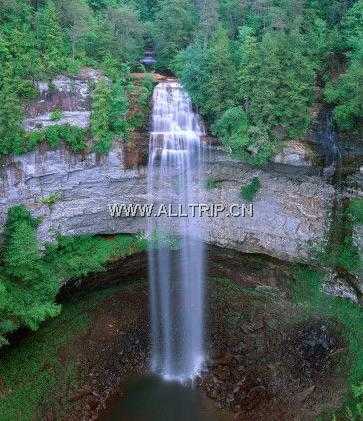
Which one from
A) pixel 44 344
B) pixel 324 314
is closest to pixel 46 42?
pixel 44 344

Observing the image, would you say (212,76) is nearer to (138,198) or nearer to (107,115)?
(107,115)

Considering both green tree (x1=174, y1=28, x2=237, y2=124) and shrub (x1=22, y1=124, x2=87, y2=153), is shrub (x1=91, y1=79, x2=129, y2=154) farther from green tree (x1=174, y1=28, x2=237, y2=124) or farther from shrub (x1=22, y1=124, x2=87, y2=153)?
green tree (x1=174, y1=28, x2=237, y2=124)

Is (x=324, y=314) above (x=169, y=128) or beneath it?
beneath

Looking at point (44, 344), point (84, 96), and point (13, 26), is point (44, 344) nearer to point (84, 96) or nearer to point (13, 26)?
point (84, 96)

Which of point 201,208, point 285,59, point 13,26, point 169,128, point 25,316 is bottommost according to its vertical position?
point 25,316

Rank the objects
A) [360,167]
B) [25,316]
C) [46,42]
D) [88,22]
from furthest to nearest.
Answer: [88,22], [46,42], [360,167], [25,316]
